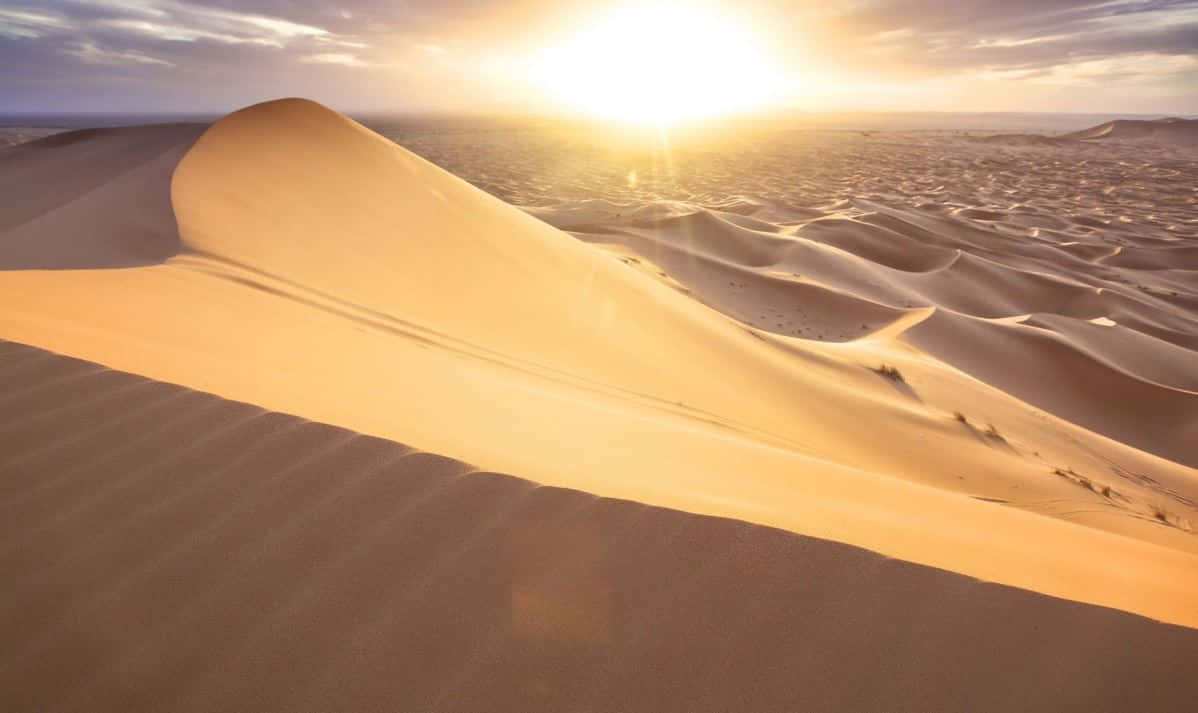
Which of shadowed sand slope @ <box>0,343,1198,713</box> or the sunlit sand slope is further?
the sunlit sand slope

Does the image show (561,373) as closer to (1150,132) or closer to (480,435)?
(480,435)

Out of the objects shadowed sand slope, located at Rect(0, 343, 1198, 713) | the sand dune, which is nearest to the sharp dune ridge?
shadowed sand slope, located at Rect(0, 343, 1198, 713)

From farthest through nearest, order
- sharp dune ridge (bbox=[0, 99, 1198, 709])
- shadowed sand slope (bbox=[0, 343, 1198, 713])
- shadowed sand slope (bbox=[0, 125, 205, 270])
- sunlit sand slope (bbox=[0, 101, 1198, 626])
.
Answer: shadowed sand slope (bbox=[0, 125, 205, 270]) < sunlit sand slope (bbox=[0, 101, 1198, 626]) < sharp dune ridge (bbox=[0, 99, 1198, 709]) < shadowed sand slope (bbox=[0, 343, 1198, 713])

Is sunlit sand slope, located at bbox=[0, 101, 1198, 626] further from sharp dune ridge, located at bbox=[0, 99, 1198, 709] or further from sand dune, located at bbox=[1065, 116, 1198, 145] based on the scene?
sand dune, located at bbox=[1065, 116, 1198, 145]

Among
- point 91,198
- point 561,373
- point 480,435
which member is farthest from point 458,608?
point 91,198

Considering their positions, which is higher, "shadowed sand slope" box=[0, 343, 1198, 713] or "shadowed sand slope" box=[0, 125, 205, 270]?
"shadowed sand slope" box=[0, 343, 1198, 713]

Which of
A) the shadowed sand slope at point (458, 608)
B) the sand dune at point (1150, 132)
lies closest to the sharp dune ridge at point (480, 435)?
the shadowed sand slope at point (458, 608)
